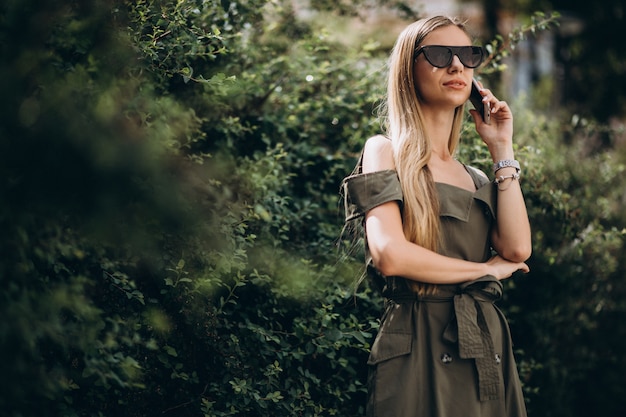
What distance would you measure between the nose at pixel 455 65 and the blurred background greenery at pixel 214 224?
897 millimetres

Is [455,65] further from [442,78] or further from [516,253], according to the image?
[516,253]

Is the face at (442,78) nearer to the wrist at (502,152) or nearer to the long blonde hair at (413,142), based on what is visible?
the long blonde hair at (413,142)

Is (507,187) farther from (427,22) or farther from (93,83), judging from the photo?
(93,83)

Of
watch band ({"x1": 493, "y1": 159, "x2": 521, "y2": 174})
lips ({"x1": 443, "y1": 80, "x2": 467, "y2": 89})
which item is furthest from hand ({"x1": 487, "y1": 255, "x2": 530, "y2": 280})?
lips ({"x1": 443, "y1": 80, "x2": 467, "y2": 89})

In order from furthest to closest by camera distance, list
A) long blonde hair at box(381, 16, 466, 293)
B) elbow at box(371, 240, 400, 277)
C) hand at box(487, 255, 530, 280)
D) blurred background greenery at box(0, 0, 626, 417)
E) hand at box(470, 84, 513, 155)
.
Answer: hand at box(470, 84, 513, 155), hand at box(487, 255, 530, 280), long blonde hair at box(381, 16, 466, 293), elbow at box(371, 240, 400, 277), blurred background greenery at box(0, 0, 626, 417)

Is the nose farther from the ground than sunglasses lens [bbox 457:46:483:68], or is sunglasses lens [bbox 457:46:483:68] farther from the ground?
sunglasses lens [bbox 457:46:483:68]

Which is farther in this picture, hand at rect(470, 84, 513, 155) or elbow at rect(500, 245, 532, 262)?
hand at rect(470, 84, 513, 155)

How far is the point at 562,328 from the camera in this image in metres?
5.02

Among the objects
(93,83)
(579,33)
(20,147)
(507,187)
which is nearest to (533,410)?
(507,187)

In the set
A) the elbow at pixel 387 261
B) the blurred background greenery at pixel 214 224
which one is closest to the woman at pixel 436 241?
the elbow at pixel 387 261

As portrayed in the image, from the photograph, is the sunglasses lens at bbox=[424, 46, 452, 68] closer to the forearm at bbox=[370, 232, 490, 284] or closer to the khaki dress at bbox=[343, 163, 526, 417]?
the khaki dress at bbox=[343, 163, 526, 417]

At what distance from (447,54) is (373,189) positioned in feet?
2.04

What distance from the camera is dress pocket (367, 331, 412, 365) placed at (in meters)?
2.63

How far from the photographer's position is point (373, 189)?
267 cm
